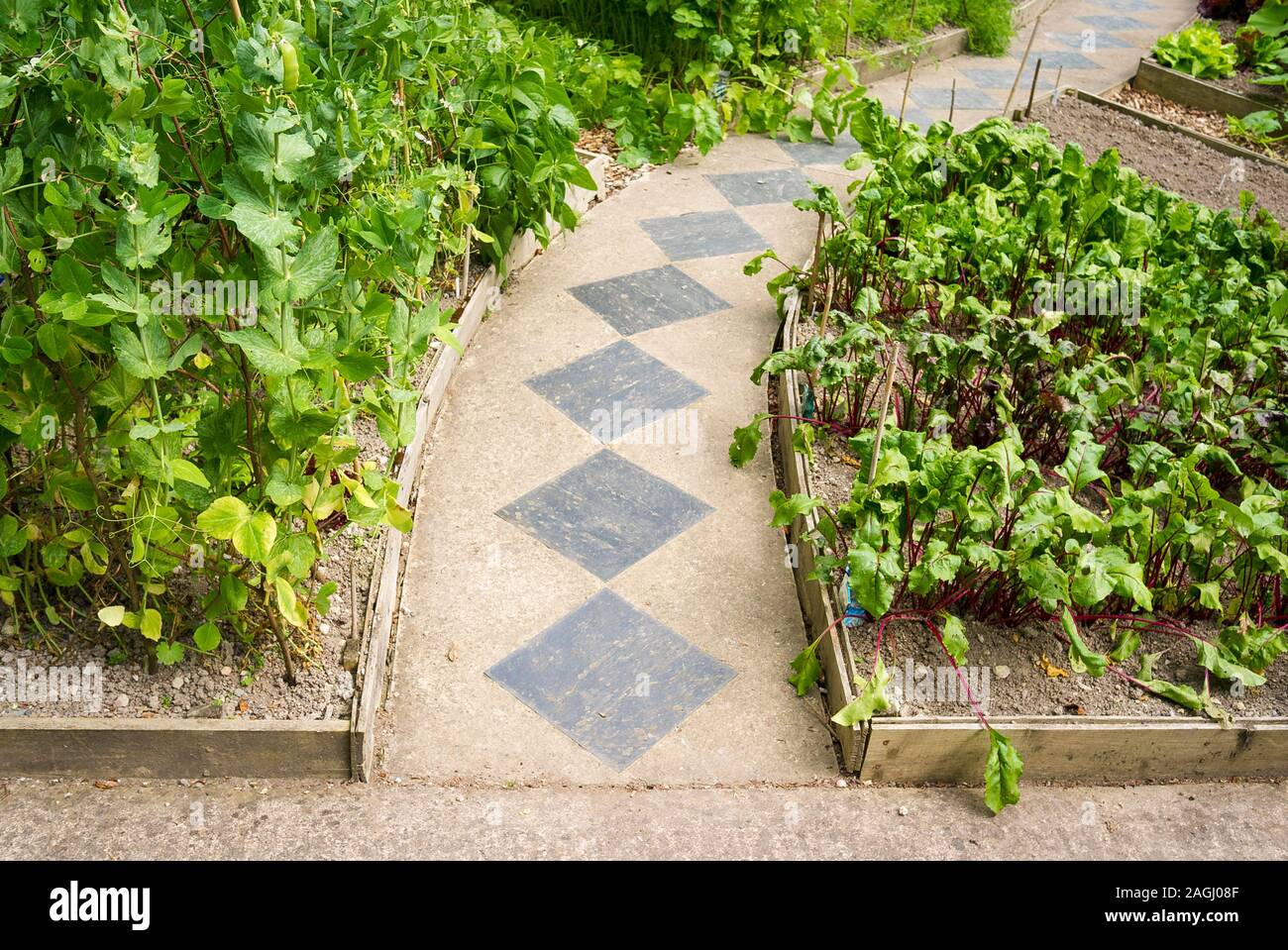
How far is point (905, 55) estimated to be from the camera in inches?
272

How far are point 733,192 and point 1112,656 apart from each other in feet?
9.98

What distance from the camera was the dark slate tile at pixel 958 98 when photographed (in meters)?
6.42

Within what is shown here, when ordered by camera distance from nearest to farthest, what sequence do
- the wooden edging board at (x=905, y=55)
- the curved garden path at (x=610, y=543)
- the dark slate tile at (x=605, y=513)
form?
1. the curved garden path at (x=610, y=543)
2. the dark slate tile at (x=605, y=513)
3. the wooden edging board at (x=905, y=55)

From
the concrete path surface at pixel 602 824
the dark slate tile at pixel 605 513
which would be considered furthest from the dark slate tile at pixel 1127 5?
the concrete path surface at pixel 602 824

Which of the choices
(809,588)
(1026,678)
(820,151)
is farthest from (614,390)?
(820,151)

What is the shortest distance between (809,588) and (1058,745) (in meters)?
0.74

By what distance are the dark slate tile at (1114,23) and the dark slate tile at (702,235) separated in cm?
553

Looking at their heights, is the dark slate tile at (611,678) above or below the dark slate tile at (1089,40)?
below

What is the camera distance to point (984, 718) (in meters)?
2.58

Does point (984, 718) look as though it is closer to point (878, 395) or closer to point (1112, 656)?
point (1112, 656)

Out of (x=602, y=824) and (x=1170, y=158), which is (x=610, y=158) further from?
(x=602, y=824)

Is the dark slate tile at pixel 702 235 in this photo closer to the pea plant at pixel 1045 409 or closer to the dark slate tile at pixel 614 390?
the pea plant at pixel 1045 409

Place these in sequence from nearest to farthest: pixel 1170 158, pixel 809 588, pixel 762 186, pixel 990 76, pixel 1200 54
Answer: pixel 809 588 < pixel 762 186 < pixel 1170 158 < pixel 990 76 < pixel 1200 54

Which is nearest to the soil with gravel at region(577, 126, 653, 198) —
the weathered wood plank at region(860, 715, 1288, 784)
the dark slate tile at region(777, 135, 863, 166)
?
the dark slate tile at region(777, 135, 863, 166)
